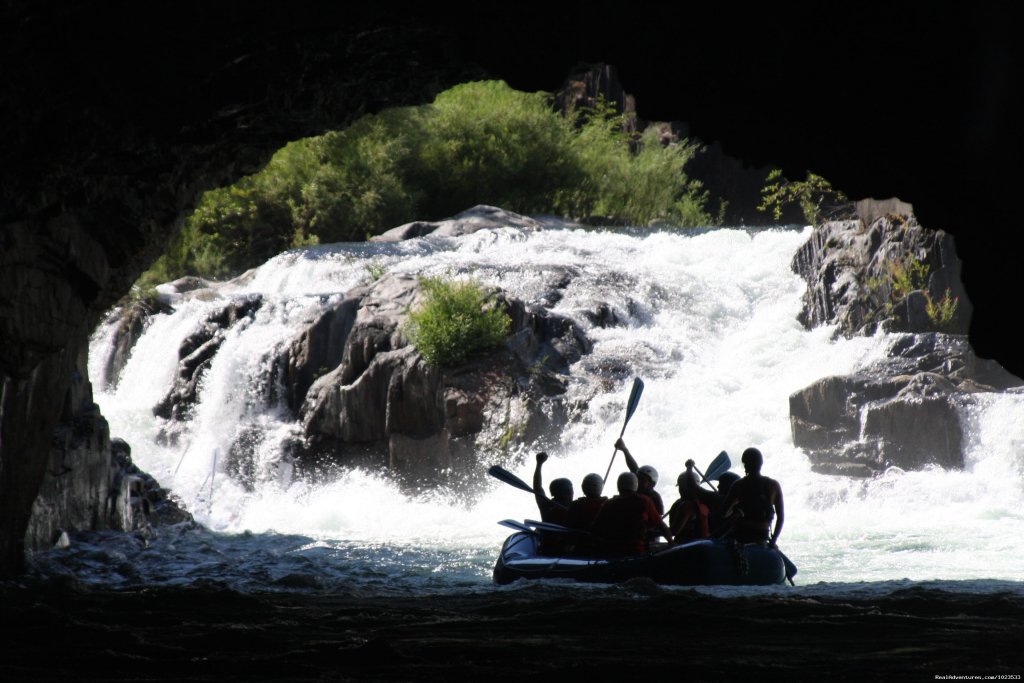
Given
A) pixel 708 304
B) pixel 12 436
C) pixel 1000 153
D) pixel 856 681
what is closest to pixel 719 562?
pixel 856 681

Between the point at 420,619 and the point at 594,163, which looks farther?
the point at 594,163

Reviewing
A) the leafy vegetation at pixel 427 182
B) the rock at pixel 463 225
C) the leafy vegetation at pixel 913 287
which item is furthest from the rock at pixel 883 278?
the leafy vegetation at pixel 427 182

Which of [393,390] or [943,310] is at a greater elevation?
[943,310]

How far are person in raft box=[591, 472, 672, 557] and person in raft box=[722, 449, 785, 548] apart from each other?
22.0 inches

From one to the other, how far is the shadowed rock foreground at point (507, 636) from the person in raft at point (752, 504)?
1.77ft

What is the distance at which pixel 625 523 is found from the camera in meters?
8.54

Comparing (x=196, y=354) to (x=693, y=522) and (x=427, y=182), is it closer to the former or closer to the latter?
(x=693, y=522)

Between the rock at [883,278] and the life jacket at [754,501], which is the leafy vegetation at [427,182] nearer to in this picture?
the rock at [883,278]

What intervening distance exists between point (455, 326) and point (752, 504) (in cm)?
743

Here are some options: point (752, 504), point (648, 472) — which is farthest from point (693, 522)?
point (648, 472)

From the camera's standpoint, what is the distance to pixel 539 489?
31.7ft

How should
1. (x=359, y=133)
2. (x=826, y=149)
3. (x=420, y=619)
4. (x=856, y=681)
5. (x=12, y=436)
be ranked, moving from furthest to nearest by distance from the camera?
(x=359, y=133)
(x=12, y=436)
(x=420, y=619)
(x=826, y=149)
(x=856, y=681)

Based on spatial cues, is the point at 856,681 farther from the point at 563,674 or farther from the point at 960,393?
the point at 960,393

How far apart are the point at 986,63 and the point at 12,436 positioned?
663 centimetres
